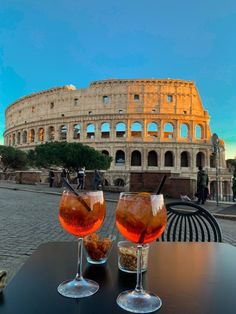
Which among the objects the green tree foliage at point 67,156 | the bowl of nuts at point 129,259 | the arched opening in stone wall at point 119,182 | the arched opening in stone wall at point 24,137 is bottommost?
the bowl of nuts at point 129,259

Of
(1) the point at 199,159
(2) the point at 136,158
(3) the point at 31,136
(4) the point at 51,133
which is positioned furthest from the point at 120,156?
(3) the point at 31,136

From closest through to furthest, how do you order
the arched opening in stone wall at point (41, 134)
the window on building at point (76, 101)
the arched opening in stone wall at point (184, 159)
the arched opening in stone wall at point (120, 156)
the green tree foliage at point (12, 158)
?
the green tree foliage at point (12, 158)
the arched opening in stone wall at point (120, 156)
the arched opening in stone wall at point (184, 159)
the window on building at point (76, 101)
the arched opening in stone wall at point (41, 134)

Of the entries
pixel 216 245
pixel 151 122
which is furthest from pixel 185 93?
pixel 216 245

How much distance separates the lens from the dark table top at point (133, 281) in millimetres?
1063

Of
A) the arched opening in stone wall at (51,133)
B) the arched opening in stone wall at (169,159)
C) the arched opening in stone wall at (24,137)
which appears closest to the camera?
the arched opening in stone wall at (169,159)

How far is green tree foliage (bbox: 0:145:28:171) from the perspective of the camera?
4262 centimetres

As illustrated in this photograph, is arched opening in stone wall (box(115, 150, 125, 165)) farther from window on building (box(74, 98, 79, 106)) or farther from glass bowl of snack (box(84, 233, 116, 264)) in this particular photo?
glass bowl of snack (box(84, 233, 116, 264))

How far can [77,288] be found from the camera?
1214 mm

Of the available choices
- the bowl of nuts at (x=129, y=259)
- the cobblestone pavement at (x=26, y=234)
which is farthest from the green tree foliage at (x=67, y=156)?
the bowl of nuts at (x=129, y=259)

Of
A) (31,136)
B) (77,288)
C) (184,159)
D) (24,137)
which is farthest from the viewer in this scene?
(24,137)

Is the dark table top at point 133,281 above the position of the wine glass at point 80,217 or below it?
below

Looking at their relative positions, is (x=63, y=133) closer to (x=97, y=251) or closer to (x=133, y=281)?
(x=97, y=251)

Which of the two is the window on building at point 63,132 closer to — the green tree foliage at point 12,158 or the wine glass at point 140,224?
the green tree foliage at point 12,158

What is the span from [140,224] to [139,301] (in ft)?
1.00
